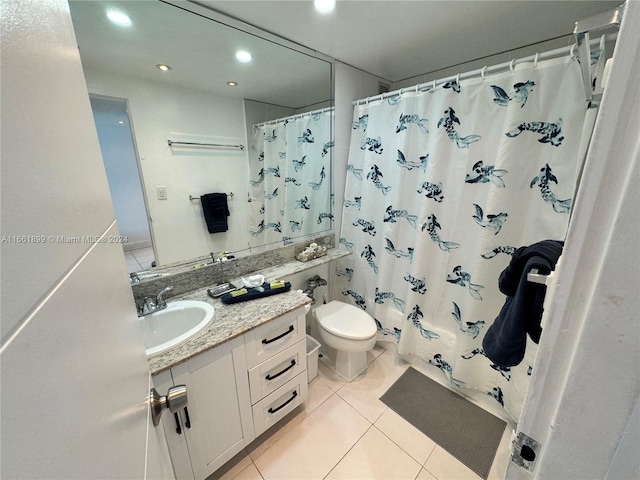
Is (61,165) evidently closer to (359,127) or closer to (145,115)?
(145,115)

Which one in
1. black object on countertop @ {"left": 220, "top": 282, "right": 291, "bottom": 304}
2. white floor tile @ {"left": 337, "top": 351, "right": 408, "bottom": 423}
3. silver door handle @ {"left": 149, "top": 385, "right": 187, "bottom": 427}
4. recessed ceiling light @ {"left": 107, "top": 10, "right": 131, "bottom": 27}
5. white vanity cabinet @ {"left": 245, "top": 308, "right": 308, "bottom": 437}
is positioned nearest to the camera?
silver door handle @ {"left": 149, "top": 385, "right": 187, "bottom": 427}

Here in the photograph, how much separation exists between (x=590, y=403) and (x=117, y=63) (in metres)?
1.84

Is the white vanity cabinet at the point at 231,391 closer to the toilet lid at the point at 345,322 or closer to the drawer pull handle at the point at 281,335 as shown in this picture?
the drawer pull handle at the point at 281,335

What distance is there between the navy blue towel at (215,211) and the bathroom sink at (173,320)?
0.51 meters

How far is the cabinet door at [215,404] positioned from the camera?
3.31ft

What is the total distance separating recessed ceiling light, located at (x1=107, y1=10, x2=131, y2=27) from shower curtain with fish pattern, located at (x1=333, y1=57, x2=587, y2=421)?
1431 millimetres

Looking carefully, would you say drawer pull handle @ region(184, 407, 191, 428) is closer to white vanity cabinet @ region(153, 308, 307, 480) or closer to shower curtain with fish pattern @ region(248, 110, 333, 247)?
white vanity cabinet @ region(153, 308, 307, 480)

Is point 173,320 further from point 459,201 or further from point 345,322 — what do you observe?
point 459,201

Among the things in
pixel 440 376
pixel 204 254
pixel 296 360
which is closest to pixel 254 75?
pixel 204 254

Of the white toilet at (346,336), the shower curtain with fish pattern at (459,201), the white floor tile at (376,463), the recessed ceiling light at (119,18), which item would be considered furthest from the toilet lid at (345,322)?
the recessed ceiling light at (119,18)

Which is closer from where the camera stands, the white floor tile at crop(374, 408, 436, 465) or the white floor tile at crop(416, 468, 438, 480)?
the white floor tile at crop(416, 468, 438, 480)

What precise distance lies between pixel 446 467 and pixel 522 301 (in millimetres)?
1080

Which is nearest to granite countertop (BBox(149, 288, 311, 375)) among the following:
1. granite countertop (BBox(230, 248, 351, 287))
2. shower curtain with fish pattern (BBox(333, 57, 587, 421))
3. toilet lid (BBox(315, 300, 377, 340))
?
granite countertop (BBox(230, 248, 351, 287))

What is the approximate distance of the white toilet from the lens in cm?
161
